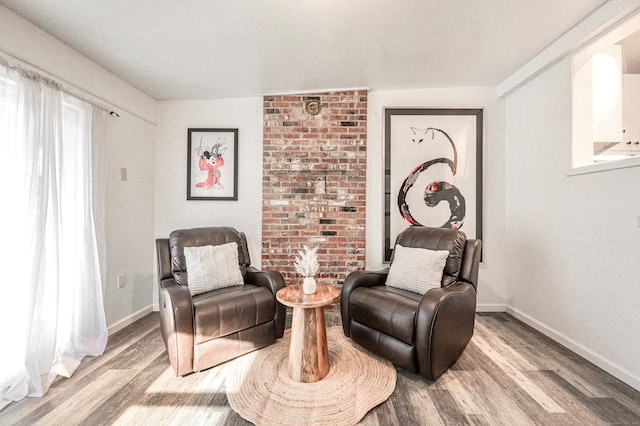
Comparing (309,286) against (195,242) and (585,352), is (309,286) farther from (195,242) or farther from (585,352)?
(585,352)

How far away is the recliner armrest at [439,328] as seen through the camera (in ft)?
5.92

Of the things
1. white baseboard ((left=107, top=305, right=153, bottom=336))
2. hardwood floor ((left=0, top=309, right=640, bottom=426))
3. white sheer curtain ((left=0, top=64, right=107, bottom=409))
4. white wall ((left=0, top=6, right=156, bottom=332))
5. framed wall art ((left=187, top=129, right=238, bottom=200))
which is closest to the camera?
hardwood floor ((left=0, top=309, right=640, bottom=426))

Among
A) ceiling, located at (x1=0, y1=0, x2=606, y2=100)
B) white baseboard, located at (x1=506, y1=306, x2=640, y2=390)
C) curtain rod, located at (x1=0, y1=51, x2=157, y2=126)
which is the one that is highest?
ceiling, located at (x1=0, y1=0, x2=606, y2=100)

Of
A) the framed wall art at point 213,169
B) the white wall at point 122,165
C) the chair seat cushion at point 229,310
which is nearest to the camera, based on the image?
the chair seat cushion at point 229,310

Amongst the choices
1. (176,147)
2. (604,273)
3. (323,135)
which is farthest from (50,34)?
(604,273)

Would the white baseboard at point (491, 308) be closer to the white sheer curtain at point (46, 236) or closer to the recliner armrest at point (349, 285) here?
the recliner armrest at point (349, 285)

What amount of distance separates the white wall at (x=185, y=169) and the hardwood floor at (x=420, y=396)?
1.45 meters

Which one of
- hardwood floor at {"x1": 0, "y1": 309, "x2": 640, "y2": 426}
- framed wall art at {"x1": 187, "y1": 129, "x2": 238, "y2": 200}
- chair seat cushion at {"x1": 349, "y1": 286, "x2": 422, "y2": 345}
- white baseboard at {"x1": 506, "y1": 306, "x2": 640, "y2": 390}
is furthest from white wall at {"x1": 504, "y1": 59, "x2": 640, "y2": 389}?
framed wall art at {"x1": 187, "y1": 129, "x2": 238, "y2": 200}

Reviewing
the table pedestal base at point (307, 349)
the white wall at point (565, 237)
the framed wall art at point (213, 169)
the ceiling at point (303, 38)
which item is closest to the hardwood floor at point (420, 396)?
the white wall at point (565, 237)

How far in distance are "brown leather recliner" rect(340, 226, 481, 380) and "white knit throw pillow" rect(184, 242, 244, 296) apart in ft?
3.24

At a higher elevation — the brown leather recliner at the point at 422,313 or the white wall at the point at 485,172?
the white wall at the point at 485,172

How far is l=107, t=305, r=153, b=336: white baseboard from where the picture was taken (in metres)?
2.65

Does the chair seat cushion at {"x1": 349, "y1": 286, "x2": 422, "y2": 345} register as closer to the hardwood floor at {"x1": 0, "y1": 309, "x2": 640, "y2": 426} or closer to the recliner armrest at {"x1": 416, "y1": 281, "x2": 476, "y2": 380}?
the recliner armrest at {"x1": 416, "y1": 281, "x2": 476, "y2": 380}

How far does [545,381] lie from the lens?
1875 millimetres
